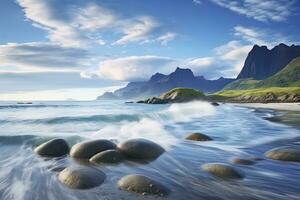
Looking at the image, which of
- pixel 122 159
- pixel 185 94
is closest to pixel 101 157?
pixel 122 159

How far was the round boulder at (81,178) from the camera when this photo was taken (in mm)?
11281

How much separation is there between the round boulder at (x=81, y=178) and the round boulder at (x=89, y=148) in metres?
3.63

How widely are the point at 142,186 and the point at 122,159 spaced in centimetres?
489

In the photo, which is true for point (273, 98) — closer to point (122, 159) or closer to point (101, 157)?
point (122, 159)

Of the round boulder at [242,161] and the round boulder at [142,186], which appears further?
the round boulder at [242,161]

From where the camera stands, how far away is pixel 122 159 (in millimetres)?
15594

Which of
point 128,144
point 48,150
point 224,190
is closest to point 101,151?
point 128,144

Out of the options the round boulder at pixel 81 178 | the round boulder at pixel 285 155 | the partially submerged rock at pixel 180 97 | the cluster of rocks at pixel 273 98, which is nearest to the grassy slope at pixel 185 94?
the partially submerged rock at pixel 180 97

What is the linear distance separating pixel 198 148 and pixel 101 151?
6298mm

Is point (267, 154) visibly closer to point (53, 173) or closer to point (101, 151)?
point (101, 151)

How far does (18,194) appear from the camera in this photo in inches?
434

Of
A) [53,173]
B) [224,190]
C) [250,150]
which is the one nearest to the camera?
[224,190]

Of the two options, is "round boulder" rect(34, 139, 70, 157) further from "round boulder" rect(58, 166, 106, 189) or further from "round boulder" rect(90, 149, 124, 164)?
"round boulder" rect(58, 166, 106, 189)

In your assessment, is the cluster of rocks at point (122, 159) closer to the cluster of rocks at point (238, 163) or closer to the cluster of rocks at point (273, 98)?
the cluster of rocks at point (238, 163)
